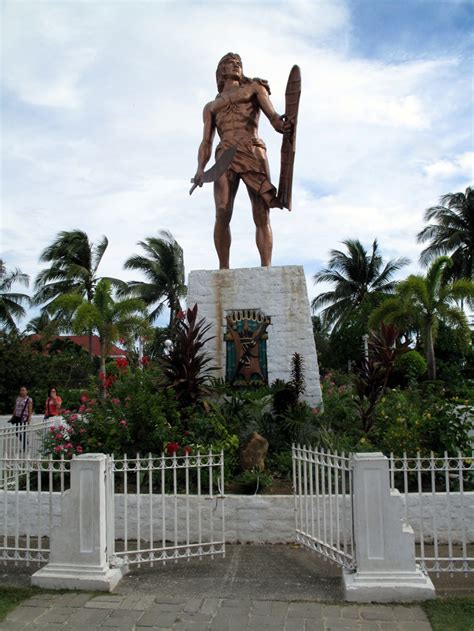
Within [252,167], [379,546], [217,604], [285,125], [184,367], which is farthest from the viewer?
[252,167]

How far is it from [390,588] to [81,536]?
2.32m

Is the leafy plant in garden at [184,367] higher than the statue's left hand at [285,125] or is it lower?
lower

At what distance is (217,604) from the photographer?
4.00 metres

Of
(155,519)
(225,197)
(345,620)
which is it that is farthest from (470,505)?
(225,197)

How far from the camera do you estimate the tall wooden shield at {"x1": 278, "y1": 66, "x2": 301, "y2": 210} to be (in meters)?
7.92

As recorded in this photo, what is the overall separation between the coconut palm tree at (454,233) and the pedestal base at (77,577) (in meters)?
23.2

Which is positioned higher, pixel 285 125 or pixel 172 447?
pixel 285 125

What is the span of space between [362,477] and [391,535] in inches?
17.8

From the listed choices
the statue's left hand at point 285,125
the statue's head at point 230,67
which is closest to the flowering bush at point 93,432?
the statue's left hand at point 285,125

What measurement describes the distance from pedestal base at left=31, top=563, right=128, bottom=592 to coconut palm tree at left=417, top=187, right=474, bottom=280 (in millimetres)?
23227

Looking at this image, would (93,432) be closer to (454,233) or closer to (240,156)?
(240,156)

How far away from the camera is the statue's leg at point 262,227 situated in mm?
8758

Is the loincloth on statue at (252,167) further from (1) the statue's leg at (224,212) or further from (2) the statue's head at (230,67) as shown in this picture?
(2) the statue's head at (230,67)

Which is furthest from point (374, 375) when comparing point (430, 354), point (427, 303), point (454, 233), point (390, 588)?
point (454, 233)
